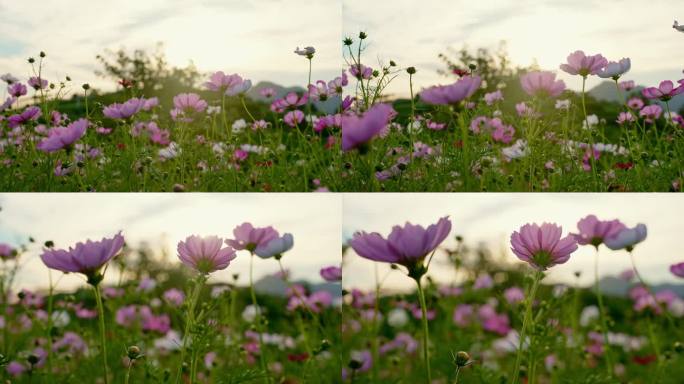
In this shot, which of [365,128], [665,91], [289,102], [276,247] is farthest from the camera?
[289,102]

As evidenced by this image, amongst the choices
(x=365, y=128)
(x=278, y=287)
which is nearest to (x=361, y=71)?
(x=365, y=128)

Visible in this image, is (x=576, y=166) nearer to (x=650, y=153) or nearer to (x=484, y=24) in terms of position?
(x=650, y=153)

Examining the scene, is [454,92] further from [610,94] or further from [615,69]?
[610,94]

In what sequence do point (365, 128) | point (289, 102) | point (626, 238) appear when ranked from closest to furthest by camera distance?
point (365, 128)
point (626, 238)
point (289, 102)

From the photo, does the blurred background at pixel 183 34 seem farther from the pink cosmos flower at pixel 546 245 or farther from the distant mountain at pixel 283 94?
the pink cosmos flower at pixel 546 245

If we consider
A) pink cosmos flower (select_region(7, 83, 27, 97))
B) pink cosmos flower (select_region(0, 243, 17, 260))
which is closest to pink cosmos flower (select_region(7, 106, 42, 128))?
pink cosmos flower (select_region(7, 83, 27, 97))

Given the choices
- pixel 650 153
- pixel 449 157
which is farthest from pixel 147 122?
pixel 650 153
